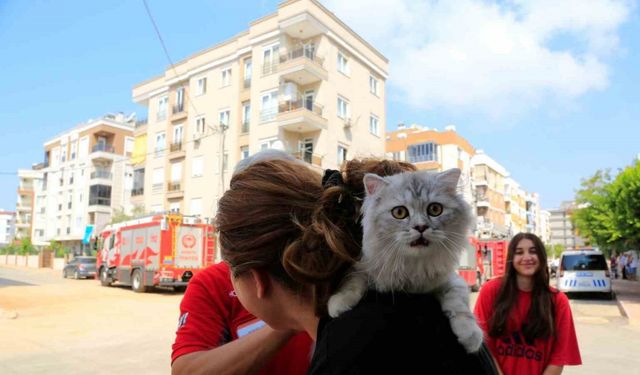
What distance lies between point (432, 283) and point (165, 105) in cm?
3907

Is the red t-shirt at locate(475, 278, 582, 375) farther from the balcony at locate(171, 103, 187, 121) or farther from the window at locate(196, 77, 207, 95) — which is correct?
the balcony at locate(171, 103, 187, 121)

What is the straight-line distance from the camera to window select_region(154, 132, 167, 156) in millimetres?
37375

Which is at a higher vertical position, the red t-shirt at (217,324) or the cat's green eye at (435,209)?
the cat's green eye at (435,209)

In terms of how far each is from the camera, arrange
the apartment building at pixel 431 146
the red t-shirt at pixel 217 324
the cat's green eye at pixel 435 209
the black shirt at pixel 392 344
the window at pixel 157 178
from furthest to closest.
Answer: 1. the apartment building at pixel 431 146
2. the window at pixel 157 178
3. the red t-shirt at pixel 217 324
4. the cat's green eye at pixel 435 209
5. the black shirt at pixel 392 344

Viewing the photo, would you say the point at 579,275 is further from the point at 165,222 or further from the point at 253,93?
the point at 253,93

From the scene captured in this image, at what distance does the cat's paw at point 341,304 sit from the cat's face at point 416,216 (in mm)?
123

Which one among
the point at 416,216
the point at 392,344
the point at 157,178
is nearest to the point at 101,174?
the point at 157,178

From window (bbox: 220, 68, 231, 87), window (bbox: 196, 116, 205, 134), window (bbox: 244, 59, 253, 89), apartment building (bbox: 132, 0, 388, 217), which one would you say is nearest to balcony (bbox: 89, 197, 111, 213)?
apartment building (bbox: 132, 0, 388, 217)

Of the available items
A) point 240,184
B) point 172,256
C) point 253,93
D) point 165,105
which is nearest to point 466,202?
point 240,184

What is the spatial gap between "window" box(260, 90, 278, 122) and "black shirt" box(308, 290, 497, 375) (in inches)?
1138

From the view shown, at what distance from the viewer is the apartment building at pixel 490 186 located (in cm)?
5469

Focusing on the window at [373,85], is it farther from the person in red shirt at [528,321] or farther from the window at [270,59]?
the person in red shirt at [528,321]

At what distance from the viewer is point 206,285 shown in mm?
2037

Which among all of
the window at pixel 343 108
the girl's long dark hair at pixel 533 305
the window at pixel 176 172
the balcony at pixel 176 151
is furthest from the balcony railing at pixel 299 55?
the girl's long dark hair at pixel 533 305
